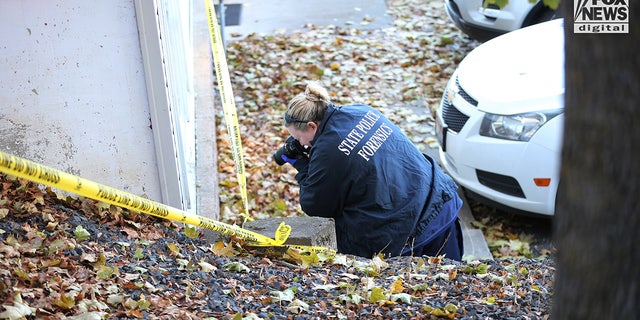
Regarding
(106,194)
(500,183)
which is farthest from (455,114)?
(106,194)

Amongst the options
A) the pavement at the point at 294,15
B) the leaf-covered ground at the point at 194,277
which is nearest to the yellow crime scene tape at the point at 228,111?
Answer: the leaf-covered ground at the point at 194,277

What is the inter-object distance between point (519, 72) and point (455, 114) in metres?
0.64

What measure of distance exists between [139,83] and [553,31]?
13.8 ft

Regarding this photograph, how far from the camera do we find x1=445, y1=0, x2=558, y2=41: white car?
9758 mm

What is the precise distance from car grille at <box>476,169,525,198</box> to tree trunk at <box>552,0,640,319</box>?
4680 millimetres

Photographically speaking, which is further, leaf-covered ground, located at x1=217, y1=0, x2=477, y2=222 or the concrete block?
leaf-covered ground, located at x1=217, y1=0, x2=477, y2=222

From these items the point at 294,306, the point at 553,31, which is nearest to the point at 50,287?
the point at 294,306

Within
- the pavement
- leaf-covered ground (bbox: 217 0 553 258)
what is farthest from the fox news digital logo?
the pavement

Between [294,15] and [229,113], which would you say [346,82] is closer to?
[294,15]

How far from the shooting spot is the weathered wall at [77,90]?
477 centimetres

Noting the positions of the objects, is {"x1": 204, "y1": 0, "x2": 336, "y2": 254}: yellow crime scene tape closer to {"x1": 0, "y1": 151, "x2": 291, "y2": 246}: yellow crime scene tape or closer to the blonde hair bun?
the blonde hair bun

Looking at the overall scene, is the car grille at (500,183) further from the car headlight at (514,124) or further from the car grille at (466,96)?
the car grille at (466,96)

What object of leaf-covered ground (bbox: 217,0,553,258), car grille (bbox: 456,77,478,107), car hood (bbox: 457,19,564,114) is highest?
car hood (bbox: 457,19,564,114)

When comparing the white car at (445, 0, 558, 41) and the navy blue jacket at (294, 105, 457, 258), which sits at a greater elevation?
the navy blue jacket at (294, 105, 457, 258)
